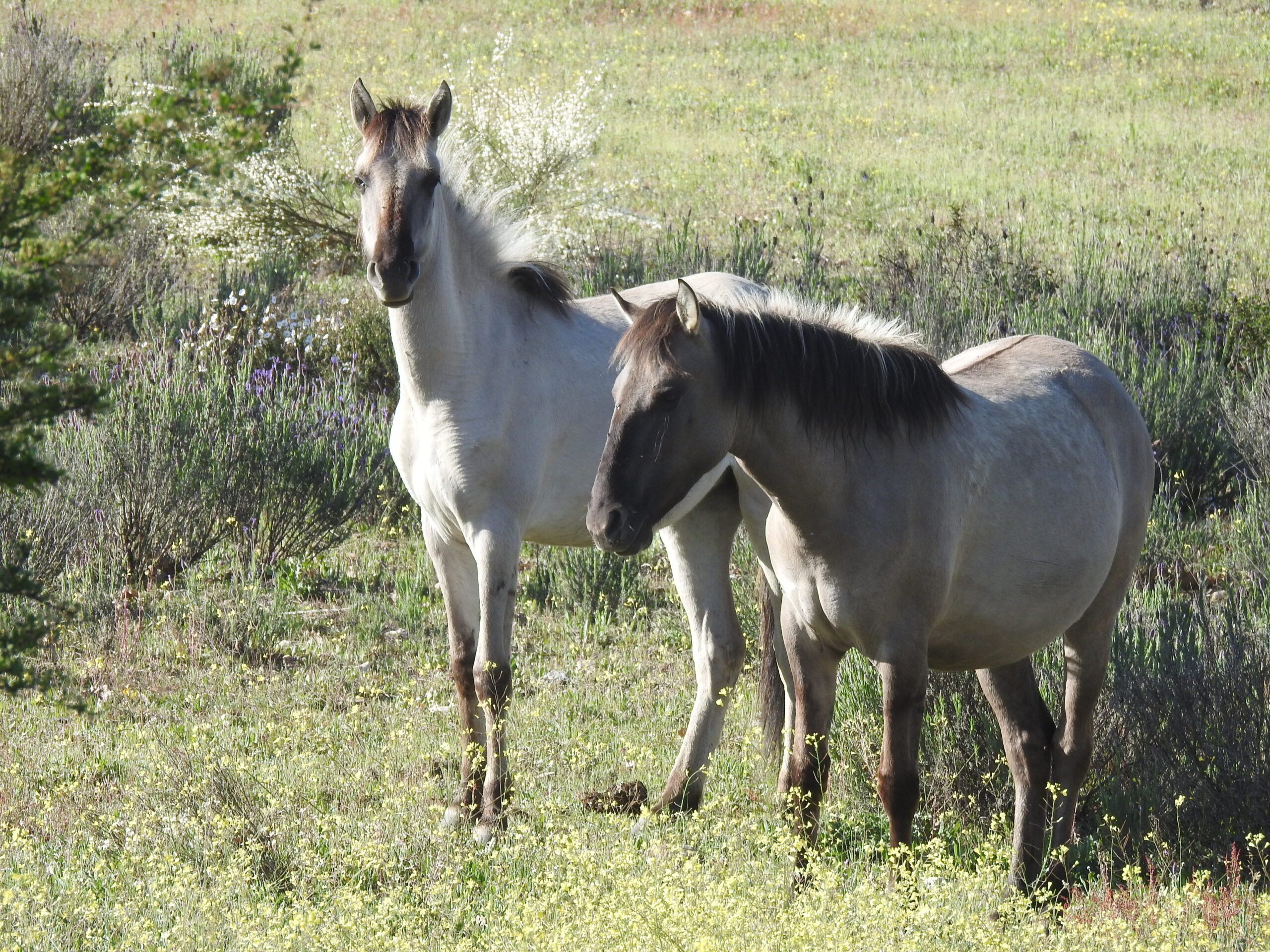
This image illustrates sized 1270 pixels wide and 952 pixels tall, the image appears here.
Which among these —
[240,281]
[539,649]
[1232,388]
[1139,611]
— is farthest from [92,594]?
[1232,388]

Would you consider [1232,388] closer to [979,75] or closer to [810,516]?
[810,516]

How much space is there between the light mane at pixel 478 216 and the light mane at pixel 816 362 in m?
1.42

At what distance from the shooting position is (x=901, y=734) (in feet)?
12.4

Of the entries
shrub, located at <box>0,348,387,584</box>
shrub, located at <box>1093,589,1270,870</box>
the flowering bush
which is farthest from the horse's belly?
the flowering bush

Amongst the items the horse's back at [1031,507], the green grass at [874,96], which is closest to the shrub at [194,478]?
the horse's back at [1031,507]

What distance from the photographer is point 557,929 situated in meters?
3.37

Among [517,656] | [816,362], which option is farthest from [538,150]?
[816,362]

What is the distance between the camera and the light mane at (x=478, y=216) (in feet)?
15.2

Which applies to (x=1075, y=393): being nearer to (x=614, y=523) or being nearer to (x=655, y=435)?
(x=655, y=435)

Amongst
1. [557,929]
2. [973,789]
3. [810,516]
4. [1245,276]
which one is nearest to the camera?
[557,929]

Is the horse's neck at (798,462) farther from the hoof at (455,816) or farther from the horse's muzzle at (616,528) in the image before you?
the hoof at (455,816)

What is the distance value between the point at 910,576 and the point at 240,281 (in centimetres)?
922

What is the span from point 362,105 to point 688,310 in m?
Answer: 2.09

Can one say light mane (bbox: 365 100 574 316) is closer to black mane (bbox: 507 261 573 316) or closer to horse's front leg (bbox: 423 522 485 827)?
black mane (bbox: 507 261 573 316)
